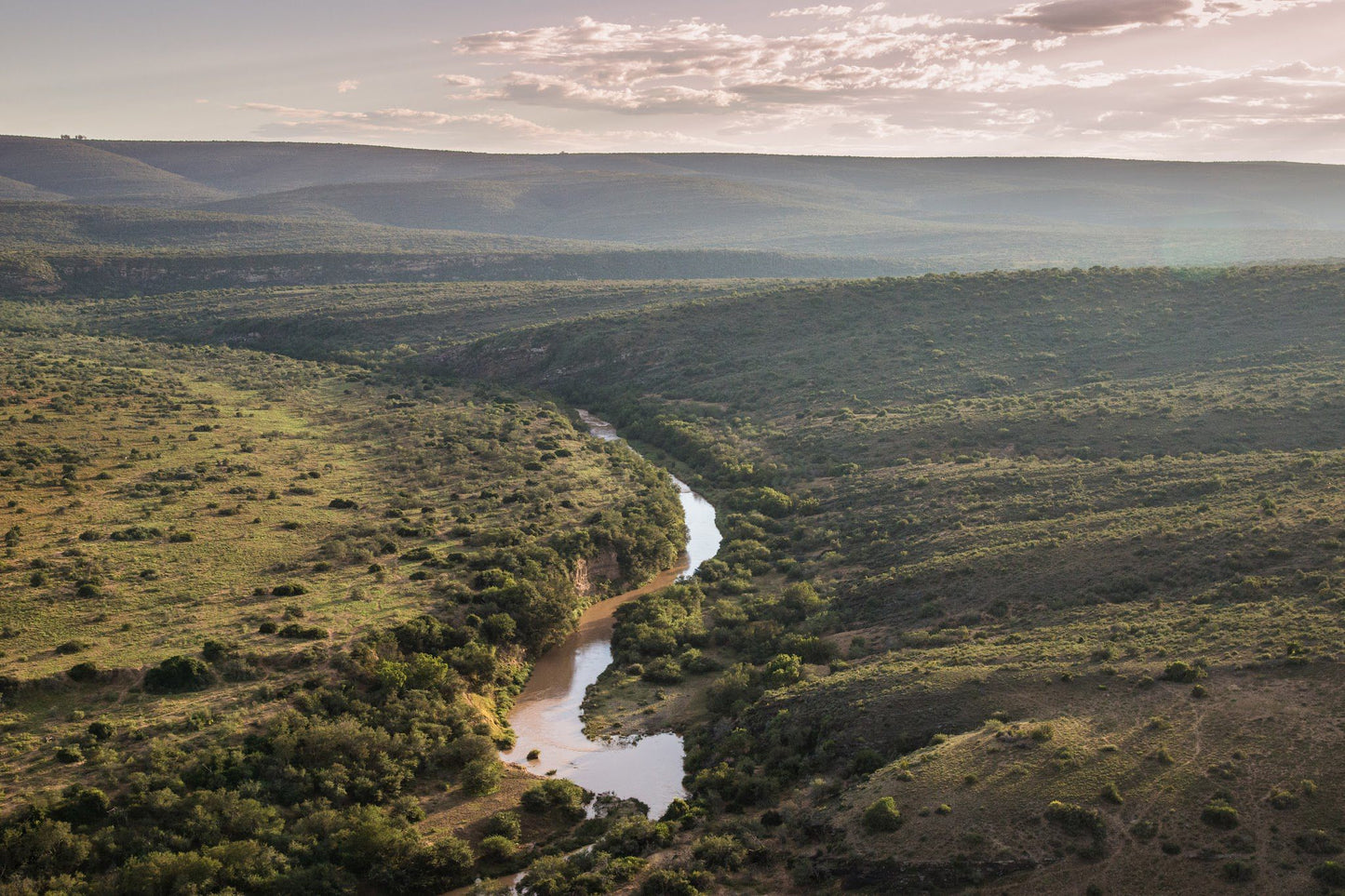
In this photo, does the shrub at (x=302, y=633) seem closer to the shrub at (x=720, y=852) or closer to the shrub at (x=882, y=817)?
the shrub at (x=720, y=852)

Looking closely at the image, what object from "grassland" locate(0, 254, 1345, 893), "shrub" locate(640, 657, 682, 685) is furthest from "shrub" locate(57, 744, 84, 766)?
"shrub" locate(640, 657, 682, 685)

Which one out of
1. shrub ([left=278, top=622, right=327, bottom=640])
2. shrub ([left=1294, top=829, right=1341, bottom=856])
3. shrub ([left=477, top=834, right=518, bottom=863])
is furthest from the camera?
shrub ([left=278, top=622, right=327, bottom=640])

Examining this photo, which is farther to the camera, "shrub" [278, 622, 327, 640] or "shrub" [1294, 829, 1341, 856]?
"shrub" [278, 622, 327, 640]

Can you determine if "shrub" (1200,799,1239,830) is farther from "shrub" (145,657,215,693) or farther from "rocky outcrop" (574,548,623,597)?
"shrub" (145,657,215,693)

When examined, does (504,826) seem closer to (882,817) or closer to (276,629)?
(882,817)

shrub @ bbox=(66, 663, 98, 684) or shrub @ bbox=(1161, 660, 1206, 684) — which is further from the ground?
shrub @ bbox=(1161, 660, 1206, 684)

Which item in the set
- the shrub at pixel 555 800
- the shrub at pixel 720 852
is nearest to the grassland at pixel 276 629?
the shrub at pixel 555 800
